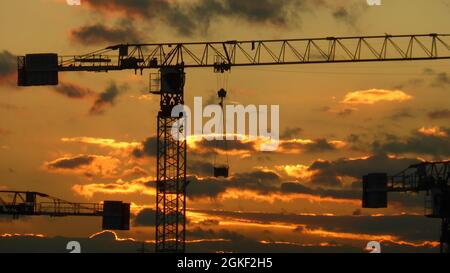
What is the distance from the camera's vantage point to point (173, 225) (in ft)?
612

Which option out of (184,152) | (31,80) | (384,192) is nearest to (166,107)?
(184,152)

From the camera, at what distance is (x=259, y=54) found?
188m
